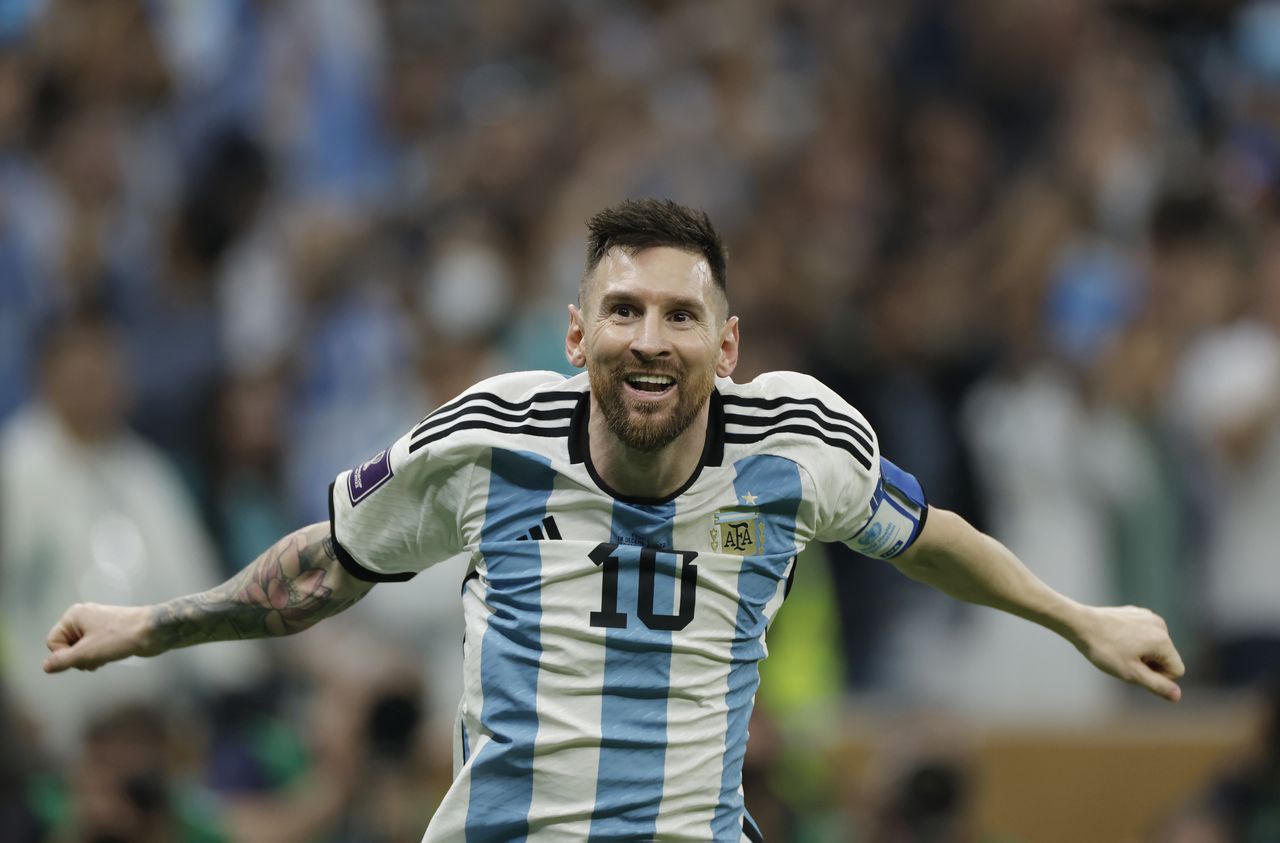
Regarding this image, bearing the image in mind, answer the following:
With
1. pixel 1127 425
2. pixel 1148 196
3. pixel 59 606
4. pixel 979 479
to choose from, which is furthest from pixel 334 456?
pixel 1148 196

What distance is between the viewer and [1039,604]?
4.69 m

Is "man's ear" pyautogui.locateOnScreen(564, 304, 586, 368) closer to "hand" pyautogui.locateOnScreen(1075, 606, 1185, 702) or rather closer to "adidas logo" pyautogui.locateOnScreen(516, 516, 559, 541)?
"adidas logo" pyautogui.locateOnScreen(516, 516, 559, 541)

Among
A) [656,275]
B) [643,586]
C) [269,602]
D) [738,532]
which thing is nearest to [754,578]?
[738,532]

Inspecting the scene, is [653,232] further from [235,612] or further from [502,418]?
[235,612]

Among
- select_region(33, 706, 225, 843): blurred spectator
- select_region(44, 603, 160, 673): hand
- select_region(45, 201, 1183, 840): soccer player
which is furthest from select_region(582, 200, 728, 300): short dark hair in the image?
select_region(33, 706, 225, 843): blurred spectator

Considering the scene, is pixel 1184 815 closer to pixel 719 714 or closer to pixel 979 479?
pixel 979 479

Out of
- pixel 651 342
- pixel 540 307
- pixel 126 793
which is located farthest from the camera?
→ pixel 540 307

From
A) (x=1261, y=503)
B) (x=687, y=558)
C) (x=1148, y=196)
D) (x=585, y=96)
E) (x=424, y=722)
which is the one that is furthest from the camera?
(x=585, y=96)

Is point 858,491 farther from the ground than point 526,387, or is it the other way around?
point 526,387

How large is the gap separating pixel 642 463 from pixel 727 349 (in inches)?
13.0

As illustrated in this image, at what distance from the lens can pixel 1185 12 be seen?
39.1ft

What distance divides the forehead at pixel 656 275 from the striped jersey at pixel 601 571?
0.30 m

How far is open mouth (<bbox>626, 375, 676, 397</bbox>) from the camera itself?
4.29 meters

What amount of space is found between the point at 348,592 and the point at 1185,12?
8.68 metres
